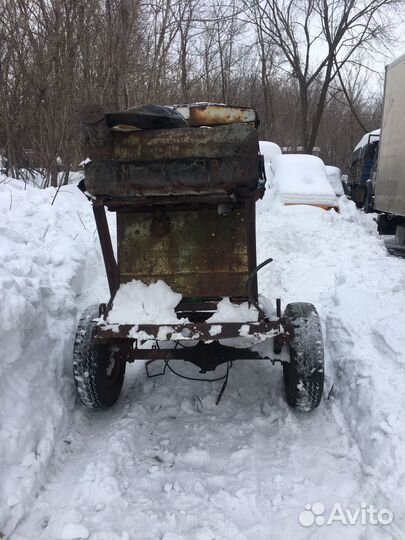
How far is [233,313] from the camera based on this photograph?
3787 mm

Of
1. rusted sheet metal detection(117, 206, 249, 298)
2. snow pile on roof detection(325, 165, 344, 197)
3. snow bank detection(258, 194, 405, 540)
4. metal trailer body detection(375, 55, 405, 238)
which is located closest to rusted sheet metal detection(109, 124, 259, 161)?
rusted sheet metal detection(117, 206, 249, 298)

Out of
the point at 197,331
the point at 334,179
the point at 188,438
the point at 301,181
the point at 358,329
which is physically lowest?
the point at 188,438

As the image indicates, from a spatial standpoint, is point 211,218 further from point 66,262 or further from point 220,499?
point 66,262

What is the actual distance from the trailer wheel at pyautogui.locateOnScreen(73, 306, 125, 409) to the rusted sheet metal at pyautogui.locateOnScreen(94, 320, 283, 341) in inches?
14.2

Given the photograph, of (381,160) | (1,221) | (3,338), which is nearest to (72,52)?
(1,221)

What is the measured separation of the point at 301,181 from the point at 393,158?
7.41 feet

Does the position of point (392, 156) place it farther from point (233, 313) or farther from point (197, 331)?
point (197, 331)

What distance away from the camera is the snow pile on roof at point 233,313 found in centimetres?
374

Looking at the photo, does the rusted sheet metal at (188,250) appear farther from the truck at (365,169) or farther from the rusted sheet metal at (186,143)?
the truck at (365,169)

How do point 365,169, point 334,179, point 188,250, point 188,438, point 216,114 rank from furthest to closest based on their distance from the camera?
1. point 334,179
2. point 365,169
3. point 216,114
4. point 188,250
5. point 188,438

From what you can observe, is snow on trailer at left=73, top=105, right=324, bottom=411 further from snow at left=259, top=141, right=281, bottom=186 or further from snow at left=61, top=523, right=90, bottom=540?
snow at left=259, top=141, right=281, bottom=186

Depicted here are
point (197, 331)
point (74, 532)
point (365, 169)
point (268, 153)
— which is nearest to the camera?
point (74, 532)

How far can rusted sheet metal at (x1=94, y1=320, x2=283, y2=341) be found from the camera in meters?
3.51

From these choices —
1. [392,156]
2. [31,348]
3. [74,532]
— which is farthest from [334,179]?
[74,532]
